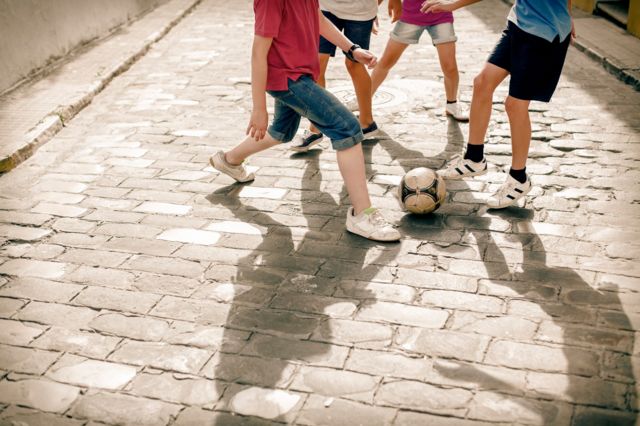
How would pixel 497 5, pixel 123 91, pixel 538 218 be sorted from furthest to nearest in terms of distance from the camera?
1. pixel 497 5
2. pixel 123 91
3. pixel 538 218

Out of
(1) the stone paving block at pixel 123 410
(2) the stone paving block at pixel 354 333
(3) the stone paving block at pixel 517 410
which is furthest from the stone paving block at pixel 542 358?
(1) the stone paving block at pixel 123 410

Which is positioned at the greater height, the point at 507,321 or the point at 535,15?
the point at 535,15

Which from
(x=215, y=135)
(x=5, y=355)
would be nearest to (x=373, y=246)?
(x=5, y=355)

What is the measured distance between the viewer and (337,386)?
3170mm

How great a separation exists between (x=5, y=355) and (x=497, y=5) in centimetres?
1083

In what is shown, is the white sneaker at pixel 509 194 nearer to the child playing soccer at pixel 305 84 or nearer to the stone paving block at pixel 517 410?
the child playing soccer at pixel 305 84

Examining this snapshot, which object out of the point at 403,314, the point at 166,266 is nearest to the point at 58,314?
the point at 166,266

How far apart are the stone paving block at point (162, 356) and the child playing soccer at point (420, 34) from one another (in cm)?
381

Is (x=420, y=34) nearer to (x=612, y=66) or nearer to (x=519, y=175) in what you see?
(x=519, y=175)

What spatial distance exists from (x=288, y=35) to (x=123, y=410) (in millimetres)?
2361

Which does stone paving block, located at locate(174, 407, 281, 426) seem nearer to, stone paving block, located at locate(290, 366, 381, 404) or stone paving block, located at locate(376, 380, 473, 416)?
Answer: stone paving block, located at locate(290, 366, 381, 404)

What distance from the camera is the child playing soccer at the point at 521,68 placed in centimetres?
430

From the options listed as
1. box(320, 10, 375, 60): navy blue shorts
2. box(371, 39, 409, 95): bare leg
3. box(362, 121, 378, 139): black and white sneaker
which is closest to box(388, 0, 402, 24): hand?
box(371, 39, 409, 95): bare leg

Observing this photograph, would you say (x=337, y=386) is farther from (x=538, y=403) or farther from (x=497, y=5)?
(x=497, y=5)
